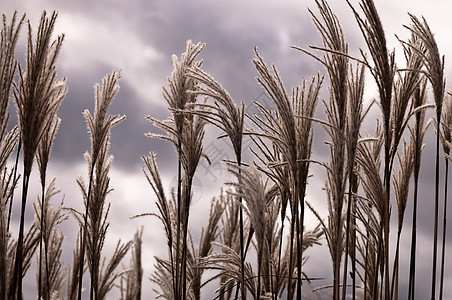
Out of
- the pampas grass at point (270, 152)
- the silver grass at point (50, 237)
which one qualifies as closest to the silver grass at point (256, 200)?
the pampas grass at point (270, 152)

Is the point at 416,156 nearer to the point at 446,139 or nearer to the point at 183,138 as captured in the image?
the point at 446,139

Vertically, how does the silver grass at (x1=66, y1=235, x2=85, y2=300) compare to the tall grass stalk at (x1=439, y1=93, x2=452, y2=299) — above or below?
below

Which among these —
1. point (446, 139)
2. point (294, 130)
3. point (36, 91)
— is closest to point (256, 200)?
point (294, 130)

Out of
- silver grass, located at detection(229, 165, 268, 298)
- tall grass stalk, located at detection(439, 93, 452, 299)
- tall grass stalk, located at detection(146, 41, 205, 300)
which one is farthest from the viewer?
tall grass stalk, located at detection(439, 93, 452, 299)

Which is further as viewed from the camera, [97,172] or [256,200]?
[97,172]

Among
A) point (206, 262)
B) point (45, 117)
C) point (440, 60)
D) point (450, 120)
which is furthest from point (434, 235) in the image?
point (45, 117)

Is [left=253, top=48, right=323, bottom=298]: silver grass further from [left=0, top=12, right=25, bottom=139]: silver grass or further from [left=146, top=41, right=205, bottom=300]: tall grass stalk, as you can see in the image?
[left=0, top=12, right=25, bottom=139]: silver grass

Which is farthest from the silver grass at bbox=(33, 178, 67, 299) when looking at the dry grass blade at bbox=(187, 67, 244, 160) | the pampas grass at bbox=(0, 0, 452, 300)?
the dry grass blade at bbox=(187, 67, 244, 160)

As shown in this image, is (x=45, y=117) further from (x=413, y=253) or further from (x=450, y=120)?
(x=450, y=120)

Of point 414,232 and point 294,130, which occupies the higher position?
point 294,130

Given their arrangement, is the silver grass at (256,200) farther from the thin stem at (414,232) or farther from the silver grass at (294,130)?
the thin stem at (414,232)

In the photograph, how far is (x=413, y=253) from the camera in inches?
136

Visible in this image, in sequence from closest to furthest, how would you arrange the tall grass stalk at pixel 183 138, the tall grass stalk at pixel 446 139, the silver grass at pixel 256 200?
the silver grass at pixel 256 200
the tall grass stalk at pixel 183 138
the tall grass stalk at pixel 446 139

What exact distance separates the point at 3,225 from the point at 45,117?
0.61 m
